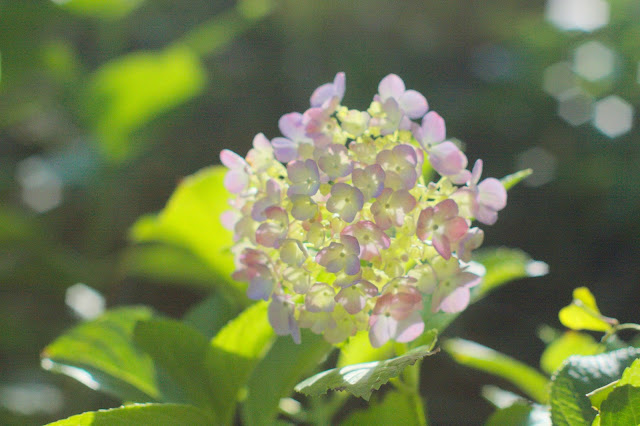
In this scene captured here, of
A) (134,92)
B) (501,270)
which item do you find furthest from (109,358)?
(134,92)

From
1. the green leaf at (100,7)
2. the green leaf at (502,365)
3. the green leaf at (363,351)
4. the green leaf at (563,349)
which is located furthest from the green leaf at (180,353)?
the green leaf at (100,7)

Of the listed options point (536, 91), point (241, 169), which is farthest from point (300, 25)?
point (241, 169)

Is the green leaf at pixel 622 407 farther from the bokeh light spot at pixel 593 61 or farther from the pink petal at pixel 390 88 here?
the bokeh light spot at pixel 593 61

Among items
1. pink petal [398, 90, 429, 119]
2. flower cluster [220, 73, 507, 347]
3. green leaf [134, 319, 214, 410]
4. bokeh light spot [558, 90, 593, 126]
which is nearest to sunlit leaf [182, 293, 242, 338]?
green leaf [134, 319, 214, 410]

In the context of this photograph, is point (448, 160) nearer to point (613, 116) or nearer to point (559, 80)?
point (613, 116)

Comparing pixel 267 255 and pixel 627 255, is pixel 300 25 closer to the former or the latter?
pixel 627 255

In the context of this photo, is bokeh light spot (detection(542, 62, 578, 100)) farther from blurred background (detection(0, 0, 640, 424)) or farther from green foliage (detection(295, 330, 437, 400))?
green foliage (detection(295, 330, 437, 400))
